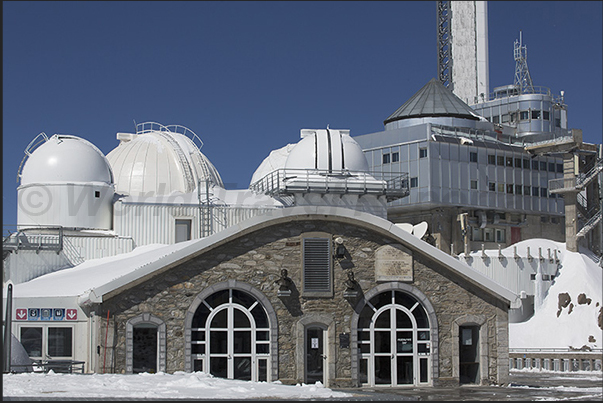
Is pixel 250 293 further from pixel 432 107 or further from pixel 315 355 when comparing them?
pixel 432 107

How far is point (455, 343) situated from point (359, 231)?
163 inches

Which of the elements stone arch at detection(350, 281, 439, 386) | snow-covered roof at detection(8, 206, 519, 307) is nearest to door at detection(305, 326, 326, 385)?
stone arch at detection(350, 281, 439, 386)

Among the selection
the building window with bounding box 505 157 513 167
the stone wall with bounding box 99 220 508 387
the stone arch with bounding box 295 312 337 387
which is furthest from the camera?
the building window with bounding box 505 157 513 167

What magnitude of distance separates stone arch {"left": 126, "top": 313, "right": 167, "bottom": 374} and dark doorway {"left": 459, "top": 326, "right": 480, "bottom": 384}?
27.4 ft

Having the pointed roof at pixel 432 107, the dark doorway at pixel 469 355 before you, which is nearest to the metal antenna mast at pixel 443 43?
the pointed roof at pixel 432 107

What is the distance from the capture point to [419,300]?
82.5 ft

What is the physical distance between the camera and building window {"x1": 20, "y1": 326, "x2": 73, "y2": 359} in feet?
80.4

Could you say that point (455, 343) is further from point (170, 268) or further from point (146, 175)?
point (146, 175)

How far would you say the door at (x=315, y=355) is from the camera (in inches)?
963

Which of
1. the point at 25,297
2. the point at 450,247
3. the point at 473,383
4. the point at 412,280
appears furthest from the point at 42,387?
the point at 450,247

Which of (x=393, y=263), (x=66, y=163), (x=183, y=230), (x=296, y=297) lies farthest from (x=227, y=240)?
(x=66, y=163)

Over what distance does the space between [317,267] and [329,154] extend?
48.6 feet

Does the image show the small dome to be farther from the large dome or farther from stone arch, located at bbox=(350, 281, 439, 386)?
stone arch, located at bbox=(350, 281, 439, 386)

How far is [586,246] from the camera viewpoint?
58031 millimetres
